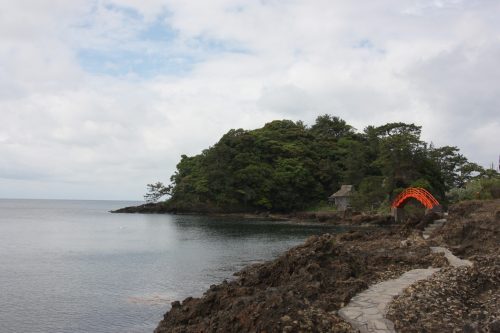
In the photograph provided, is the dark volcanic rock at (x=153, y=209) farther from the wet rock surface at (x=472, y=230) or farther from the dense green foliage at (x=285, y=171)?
the wet rock surface at (x=472, y=230)

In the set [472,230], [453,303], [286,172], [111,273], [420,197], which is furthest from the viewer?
[286,172]

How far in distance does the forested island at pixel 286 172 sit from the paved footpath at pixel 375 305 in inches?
1988

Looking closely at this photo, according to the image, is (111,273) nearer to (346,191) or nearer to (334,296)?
(334,296)

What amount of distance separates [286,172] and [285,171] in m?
0.49

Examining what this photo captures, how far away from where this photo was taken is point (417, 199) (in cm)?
4766

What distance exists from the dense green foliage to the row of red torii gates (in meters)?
9.97

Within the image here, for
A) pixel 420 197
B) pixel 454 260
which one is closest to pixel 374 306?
pixel 454 260

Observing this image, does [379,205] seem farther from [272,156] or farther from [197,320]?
[197,320]

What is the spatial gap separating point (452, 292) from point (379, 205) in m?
55.3

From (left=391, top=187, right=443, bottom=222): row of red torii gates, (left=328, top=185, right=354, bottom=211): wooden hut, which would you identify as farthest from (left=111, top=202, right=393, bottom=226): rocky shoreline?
(left=328, top=185, right=354, bottom=211): wooden hut

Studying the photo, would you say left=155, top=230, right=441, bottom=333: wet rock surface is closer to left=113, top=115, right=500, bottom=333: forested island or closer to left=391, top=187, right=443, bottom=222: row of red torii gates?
left=113, top=115, right=500, bottom=333: forested island

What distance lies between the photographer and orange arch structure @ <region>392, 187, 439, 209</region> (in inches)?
1642

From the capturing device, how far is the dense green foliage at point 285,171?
69.8 metres

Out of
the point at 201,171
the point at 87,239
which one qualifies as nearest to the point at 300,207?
the point at 201,171
